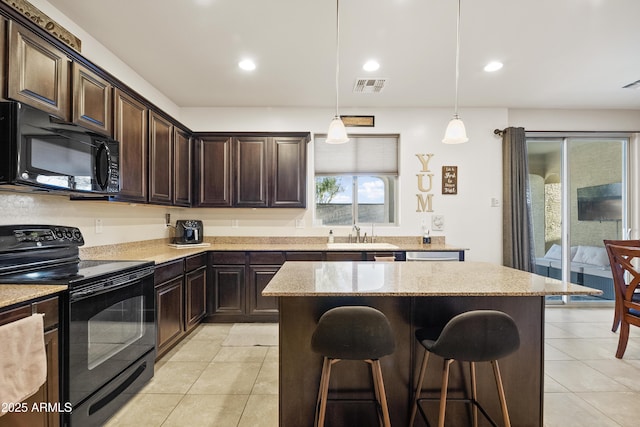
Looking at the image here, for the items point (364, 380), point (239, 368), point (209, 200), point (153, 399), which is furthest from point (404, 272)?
point (209, 200)

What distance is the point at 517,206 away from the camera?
4094 mm

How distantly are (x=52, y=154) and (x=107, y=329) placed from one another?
3.59ft

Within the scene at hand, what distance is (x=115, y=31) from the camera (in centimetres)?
254

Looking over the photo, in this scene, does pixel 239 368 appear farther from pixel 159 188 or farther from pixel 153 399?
pixel 159 188

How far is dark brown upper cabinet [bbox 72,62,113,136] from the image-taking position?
208 cm

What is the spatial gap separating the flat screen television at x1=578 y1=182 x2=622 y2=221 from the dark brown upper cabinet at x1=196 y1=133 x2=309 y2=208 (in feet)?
13.1

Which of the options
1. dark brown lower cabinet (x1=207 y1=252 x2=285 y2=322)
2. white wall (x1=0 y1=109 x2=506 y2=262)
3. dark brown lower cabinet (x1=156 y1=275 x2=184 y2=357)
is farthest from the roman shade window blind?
dark brown lower cabinet (x1=156 y1=275 x2=184 y2=357)

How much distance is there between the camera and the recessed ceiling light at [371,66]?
3.04 metres

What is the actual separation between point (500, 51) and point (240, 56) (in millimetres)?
2419

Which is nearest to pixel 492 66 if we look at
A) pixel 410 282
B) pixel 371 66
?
pixel 371 66

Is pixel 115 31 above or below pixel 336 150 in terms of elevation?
above

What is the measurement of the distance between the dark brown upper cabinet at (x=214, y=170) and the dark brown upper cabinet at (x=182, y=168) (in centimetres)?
12

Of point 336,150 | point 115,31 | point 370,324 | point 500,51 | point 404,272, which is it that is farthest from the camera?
point 336,150

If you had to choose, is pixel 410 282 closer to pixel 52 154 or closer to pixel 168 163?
pixel 52 154
